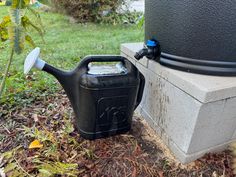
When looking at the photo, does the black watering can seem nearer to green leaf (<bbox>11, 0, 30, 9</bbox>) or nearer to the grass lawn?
the grass lawn

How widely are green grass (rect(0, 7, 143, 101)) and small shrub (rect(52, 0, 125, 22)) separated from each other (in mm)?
209

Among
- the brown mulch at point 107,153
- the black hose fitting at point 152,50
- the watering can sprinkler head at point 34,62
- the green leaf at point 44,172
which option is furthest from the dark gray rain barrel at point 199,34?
the green leaf at point 44,172

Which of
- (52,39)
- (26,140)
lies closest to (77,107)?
(26,140)

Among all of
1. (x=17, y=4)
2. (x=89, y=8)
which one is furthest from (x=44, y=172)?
(x=89, y=8)

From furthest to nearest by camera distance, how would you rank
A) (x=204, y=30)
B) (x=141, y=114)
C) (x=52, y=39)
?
1. (x=52, y=39)
2. (x=141, y=114)
3. (x=204, y=30)

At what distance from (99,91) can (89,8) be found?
3.58 meters

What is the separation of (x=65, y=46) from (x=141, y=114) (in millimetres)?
1714

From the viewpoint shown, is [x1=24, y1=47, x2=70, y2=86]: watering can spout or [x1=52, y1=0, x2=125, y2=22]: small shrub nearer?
[x1=24, y1=47, x2=70, y2=86]: watering can spout

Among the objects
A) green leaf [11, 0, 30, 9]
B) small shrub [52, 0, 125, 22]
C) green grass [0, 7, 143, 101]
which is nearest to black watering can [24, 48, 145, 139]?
green leaf [11, 0, 30, 9]

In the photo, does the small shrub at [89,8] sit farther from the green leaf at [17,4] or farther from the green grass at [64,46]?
the green leaf at [17,4]

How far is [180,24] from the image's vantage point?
91cm

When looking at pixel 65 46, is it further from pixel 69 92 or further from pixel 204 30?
pixel 204 30

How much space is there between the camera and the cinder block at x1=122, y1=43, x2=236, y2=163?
85 cm

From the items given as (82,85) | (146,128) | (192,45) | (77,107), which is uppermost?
(192,45)
